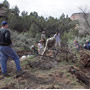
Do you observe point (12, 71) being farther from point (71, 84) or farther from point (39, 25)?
point (39, 25)

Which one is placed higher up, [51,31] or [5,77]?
[51,31]

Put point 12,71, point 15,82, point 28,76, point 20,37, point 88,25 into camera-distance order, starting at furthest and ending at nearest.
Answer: point 88,25
point 20,37
point 12,71
point 28,76
point 15,82

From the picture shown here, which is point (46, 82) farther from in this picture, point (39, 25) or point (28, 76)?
point (39, 25)

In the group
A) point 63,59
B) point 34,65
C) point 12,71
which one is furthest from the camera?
point 63,59

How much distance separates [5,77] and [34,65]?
152 centimetres

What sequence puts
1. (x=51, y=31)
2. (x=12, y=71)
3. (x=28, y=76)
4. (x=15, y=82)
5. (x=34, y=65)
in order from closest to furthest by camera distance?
1. (x=15, y=82)
2. (x=28, y=76)
3. (x=12, y=71)
4. (x=34, y=65)
5. (x=51, y=31)

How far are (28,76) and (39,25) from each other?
716 inches

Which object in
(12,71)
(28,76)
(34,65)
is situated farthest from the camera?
(34,65)

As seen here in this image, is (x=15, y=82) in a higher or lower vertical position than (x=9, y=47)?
lower

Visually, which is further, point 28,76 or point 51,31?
point 51,31

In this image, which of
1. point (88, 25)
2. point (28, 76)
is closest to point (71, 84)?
point (28, 76)

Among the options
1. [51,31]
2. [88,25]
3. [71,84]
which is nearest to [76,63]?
[71,84]

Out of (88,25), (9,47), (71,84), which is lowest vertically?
(71,84)

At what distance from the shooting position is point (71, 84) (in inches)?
156
